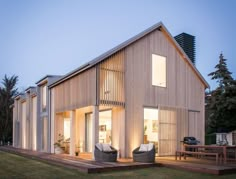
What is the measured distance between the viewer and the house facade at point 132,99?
12117 millimetres

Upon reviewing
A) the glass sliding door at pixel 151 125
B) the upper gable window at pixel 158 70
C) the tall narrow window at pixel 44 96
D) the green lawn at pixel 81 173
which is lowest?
the green lawn at pixel 81 173

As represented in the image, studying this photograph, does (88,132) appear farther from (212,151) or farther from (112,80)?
(212,151)

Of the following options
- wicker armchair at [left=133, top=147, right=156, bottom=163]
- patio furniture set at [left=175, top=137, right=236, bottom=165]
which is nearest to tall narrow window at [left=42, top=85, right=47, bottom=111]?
wicker armchair at [left=133, top=147, right=156, bottom=163]

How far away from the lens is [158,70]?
1409 cm

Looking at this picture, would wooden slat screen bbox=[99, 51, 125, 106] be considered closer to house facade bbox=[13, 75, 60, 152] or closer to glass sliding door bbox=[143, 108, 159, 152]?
glass sliding door bbox=[143, 108, 159, 152]

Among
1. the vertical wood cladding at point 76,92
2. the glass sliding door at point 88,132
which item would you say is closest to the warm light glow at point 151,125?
the glass sliding door at point 88,132

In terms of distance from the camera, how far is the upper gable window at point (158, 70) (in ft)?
45.6

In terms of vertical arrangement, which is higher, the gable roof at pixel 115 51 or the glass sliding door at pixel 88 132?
the gable roof at pixel 115 51

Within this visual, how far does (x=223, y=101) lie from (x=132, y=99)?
32.1 ft

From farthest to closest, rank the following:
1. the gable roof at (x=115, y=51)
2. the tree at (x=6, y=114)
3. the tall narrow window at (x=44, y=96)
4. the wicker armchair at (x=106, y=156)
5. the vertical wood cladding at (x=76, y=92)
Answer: the tree at (x=6, y=114) < the tall narrow window at (x=44, y=96) < the vertical wood cladding at (x=76, y=92) < the gable roof at (x=115, y=51) < the wicker armchair at (x=106, y=156)

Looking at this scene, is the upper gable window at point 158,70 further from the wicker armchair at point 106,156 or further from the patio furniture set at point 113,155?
the wicker armchair at point 106,156

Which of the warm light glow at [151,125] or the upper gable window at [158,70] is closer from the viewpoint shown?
the upper gable window at [158,70]

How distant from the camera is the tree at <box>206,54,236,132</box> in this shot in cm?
2003

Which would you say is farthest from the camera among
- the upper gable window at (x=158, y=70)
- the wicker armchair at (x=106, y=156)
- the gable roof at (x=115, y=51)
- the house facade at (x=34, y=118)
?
the house facade at (x=34, y=118)
